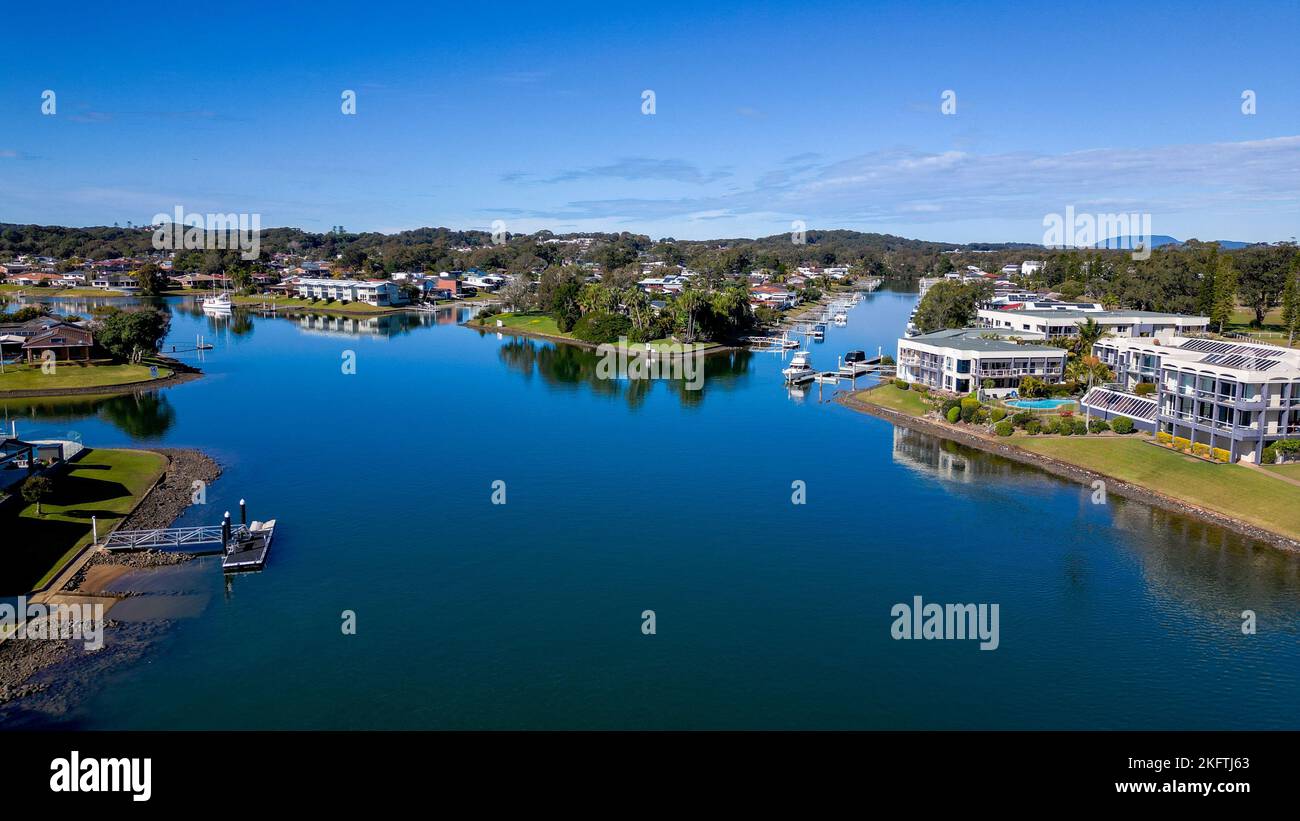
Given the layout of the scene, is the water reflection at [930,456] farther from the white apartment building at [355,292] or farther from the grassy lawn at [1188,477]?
the white apartment building at [355,292]

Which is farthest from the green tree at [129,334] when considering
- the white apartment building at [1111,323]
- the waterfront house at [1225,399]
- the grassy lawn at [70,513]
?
the white apartment building at [1111,323]

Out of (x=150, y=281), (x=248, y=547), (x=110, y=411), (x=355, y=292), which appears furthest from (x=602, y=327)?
(x=150, y=281)

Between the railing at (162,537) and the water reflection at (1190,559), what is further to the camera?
the railing at (162,537)

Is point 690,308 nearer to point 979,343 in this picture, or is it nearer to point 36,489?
point 979,343

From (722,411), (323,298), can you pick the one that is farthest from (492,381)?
(323,298)

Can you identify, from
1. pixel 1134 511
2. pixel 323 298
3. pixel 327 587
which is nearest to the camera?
pixel 327 587
